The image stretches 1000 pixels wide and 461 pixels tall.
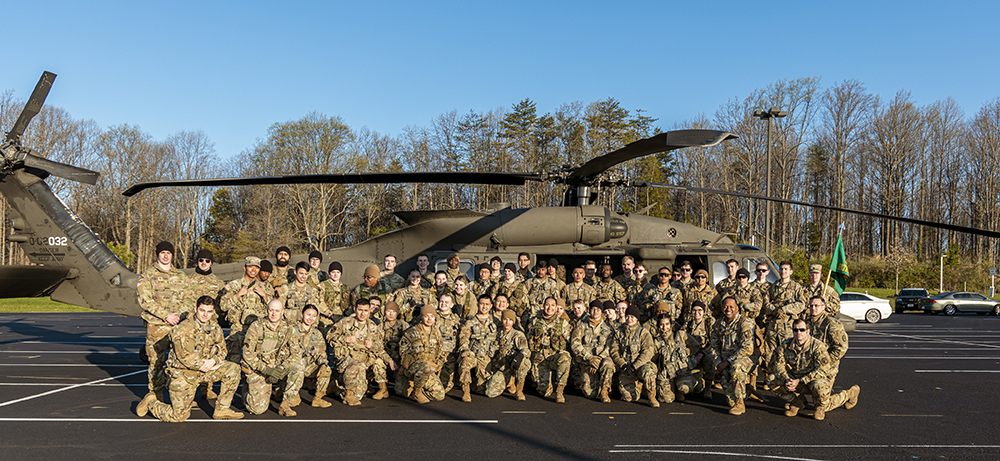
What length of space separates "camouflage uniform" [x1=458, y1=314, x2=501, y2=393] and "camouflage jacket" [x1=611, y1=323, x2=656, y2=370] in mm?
1503

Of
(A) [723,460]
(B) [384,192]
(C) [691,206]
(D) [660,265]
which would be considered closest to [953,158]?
(C) [691,206]

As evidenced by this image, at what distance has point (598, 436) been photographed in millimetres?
5566

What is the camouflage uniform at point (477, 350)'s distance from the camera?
23.9 ft

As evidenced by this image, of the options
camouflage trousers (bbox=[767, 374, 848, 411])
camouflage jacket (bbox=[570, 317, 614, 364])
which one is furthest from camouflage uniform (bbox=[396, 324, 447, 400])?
camouflage trousers (bbox=[767, 374, 848, 411])

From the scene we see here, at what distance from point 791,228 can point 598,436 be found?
4844 centimetres

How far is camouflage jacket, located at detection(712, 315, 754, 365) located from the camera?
682 centimetres

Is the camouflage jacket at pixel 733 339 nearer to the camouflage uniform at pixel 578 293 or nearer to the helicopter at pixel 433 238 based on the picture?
the camouflage uniform at pixel 578 293

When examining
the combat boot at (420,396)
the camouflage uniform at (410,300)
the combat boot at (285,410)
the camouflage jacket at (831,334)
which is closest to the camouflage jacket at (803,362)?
the camouflage jacket at (831,334)

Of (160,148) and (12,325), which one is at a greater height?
(160,148)

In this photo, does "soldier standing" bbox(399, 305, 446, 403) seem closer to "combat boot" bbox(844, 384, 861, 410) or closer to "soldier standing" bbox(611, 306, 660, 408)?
"soldier standing" bbox(611, 306, 660, 408)

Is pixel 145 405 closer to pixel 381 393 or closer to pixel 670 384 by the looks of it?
pixel 381 393

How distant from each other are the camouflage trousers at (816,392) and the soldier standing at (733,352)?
13.2 inches

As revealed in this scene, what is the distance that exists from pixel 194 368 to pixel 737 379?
5.71 m

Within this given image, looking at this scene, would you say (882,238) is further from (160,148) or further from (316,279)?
(160,148)
